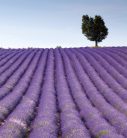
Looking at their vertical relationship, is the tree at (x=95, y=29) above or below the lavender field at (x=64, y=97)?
above

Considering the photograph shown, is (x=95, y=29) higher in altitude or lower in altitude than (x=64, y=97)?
higher

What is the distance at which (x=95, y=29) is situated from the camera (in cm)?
6191

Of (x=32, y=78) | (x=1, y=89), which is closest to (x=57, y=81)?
(x=32, y=78)

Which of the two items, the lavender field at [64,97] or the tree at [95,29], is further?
the tree at [95,29]

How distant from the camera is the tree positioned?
6150 centimetres

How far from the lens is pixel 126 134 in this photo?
35.2ft

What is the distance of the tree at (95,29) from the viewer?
61.5 metres

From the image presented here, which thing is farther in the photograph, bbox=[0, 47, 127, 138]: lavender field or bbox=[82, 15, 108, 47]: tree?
bbox=[82, 15, 108, 47]: tree

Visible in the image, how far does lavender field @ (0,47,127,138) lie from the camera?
11.6m

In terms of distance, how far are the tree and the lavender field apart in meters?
32.0

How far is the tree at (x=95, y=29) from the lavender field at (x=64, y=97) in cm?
3200

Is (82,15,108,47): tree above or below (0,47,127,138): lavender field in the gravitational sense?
above

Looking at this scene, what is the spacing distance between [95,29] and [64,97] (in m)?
45.9

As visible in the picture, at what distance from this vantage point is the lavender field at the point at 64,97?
11.6m
